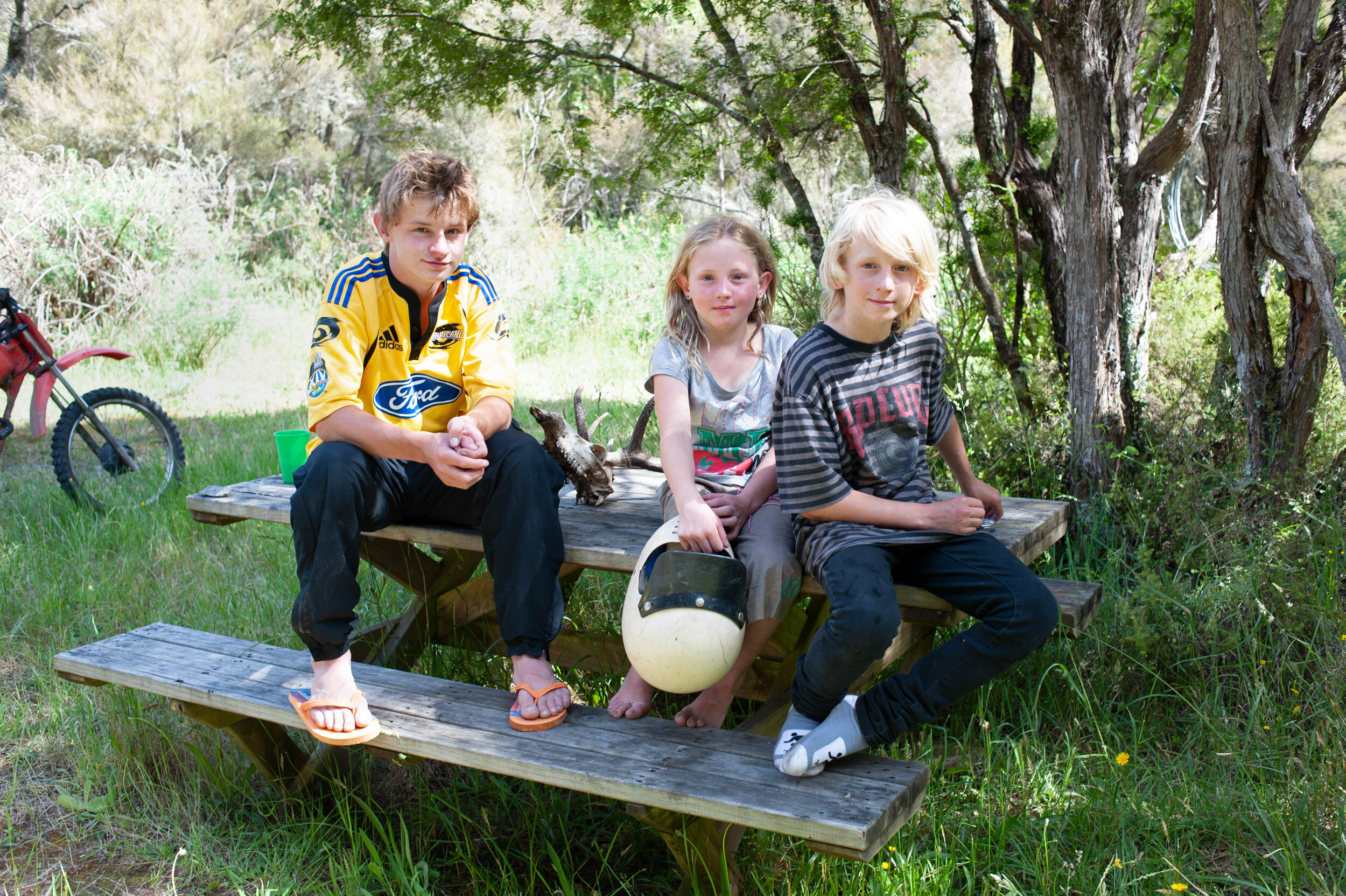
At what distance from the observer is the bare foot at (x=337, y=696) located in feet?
7.66

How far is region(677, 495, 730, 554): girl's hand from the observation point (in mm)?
2354

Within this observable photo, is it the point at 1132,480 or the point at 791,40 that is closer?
the point at 1132,480

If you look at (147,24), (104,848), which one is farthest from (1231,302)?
(147,24)

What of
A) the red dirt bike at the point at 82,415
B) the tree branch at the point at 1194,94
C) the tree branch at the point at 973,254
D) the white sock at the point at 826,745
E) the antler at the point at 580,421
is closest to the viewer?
the white sock at the point at 826,745

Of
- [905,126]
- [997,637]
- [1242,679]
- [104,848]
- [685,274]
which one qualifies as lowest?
[104,848]

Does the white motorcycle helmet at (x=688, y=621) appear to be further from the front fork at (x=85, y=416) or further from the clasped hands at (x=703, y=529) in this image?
the front fork at (x=85, y=416)

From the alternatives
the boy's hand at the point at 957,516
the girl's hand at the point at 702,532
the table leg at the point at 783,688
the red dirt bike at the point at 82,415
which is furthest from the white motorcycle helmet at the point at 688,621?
the red dirt bike at the point at 82,415

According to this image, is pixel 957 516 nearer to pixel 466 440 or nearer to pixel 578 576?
pixel 466 440

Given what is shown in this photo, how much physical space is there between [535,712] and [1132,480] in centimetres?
239

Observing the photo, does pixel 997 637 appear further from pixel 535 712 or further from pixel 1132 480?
pixel 1132 480

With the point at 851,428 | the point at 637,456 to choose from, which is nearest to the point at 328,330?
the point at 637,456

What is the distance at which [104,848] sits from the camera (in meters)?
2.71

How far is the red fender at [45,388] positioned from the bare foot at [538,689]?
432 centimetres

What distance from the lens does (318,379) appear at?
2.67m
